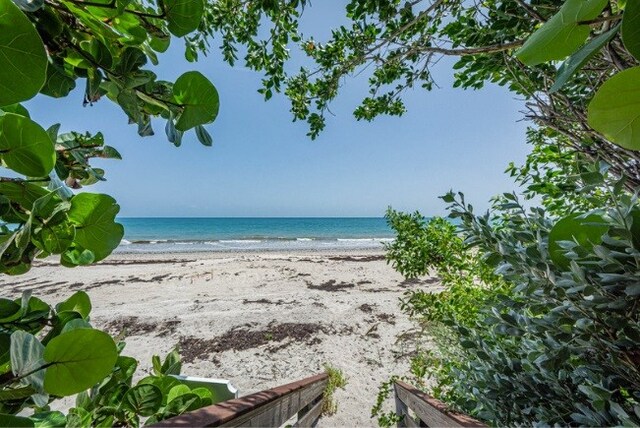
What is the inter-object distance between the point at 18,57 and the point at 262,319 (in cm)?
549

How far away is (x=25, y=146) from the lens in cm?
39

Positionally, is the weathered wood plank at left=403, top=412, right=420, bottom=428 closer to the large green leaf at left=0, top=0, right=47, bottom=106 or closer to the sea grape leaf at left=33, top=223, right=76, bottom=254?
the sea grape leaf at left=33, top=223, right=76, bottom=254

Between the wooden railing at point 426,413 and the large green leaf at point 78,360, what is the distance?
43.4 inches

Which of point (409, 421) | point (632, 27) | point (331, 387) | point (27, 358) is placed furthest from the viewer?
point (331, 387)

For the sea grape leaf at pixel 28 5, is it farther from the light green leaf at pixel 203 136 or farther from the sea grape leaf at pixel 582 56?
the sea grape leaf at pixel 582 56

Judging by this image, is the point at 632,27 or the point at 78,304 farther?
the point at 78,304

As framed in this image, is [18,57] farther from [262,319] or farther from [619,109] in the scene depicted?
[262,319]

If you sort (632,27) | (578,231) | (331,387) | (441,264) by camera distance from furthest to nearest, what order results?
1. (331,387)
2. (441,264)
3. (578,231)
4. (632,27)

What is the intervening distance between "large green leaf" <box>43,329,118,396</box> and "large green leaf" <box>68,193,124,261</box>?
0.80ft

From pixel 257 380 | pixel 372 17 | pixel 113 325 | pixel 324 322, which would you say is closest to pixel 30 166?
pixel 372 17

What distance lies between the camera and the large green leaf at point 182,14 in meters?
0.44

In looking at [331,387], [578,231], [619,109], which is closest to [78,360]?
[619,109]

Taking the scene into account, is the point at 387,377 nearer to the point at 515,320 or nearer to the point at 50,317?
the point at 515,320

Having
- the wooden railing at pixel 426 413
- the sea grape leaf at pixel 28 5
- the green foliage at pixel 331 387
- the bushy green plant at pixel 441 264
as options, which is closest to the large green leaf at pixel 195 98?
the sea grape leaf at pixel 28 5
